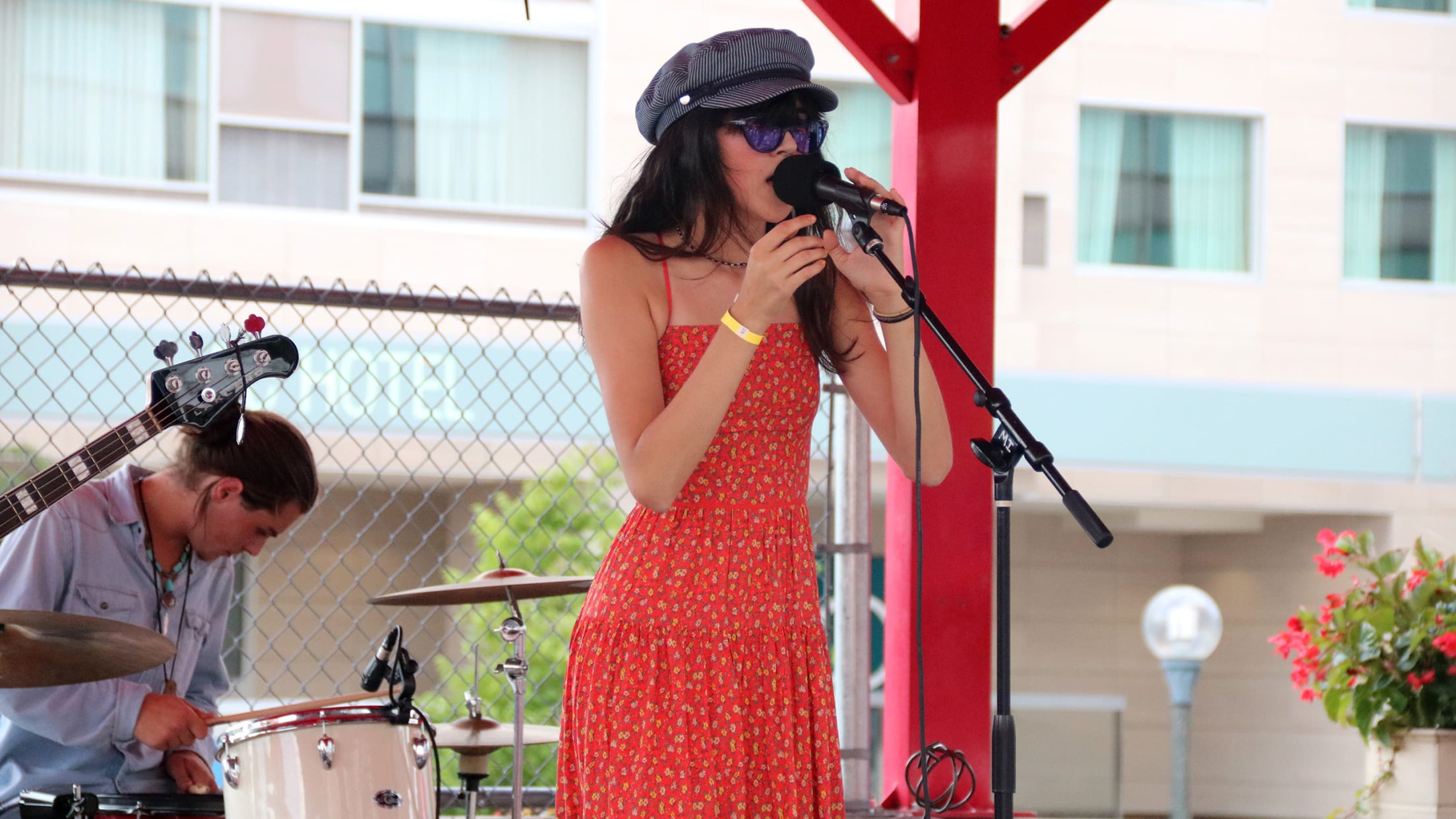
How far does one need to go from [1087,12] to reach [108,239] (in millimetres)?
8395

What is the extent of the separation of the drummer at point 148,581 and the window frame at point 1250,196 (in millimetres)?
9862

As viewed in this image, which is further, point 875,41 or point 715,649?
point 875,41

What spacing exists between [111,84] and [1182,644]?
26.8ft

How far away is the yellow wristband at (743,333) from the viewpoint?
175 cm

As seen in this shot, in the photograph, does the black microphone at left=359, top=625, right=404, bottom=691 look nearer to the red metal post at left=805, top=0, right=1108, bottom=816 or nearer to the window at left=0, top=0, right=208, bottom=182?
the red metal post at left=805, top=0, right=1108, bottom=816

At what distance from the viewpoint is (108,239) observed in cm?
993

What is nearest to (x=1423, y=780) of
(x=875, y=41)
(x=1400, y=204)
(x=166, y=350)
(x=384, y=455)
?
(x=875, y=41)

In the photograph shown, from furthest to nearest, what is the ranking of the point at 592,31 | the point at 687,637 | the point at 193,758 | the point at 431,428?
1. the point at 592,31
2. the point at 431,428
3. the point at 193,758
4. the point at 687,637

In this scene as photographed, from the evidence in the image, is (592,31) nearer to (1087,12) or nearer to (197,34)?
(197,34)

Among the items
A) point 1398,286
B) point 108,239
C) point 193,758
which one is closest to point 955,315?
point 193,758

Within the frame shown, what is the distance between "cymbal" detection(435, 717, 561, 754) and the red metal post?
2.54 feet

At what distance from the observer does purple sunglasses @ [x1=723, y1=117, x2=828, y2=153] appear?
6.33ft

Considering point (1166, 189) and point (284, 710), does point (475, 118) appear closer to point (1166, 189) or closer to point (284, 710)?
point (1166, 189)

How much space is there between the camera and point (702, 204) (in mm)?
1977
